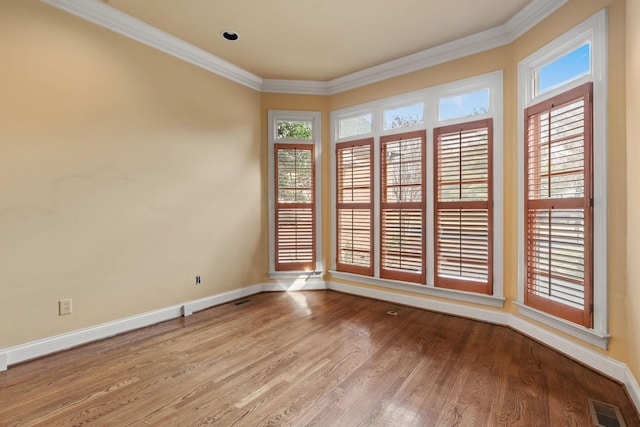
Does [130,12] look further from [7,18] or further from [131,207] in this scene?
A: [131,207]

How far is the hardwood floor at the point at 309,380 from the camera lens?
1.85 metres

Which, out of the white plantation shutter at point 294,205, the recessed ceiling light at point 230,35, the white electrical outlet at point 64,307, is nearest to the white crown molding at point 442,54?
the white plantation shutter at point 294,205

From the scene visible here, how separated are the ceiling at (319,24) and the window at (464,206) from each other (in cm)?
107

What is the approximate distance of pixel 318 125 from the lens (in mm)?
4645

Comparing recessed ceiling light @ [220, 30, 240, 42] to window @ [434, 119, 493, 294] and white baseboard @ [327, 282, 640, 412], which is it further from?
white baseboard @ [327, 282, 640, 412]

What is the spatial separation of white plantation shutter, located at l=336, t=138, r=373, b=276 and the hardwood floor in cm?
131

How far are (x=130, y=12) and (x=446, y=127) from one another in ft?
11.7

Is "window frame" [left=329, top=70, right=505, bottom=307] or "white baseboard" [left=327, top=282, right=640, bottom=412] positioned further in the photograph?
"window frame" [left=329, top=70, right=505, bottom=307]

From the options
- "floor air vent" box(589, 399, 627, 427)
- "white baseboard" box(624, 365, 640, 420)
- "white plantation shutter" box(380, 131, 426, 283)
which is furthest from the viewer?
"white plantation shutter" box(380, 131, 426, 283)

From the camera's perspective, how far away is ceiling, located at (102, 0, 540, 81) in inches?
112

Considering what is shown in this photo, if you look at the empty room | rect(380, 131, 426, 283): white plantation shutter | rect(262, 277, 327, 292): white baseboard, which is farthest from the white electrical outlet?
rect(380, 131, 426, 283): white plantation shutter

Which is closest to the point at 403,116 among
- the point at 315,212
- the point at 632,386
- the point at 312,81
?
the point at 312,81

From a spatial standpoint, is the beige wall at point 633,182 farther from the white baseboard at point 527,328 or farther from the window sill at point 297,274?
the window sill at point 297,274

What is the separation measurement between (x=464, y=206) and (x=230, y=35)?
330cm
